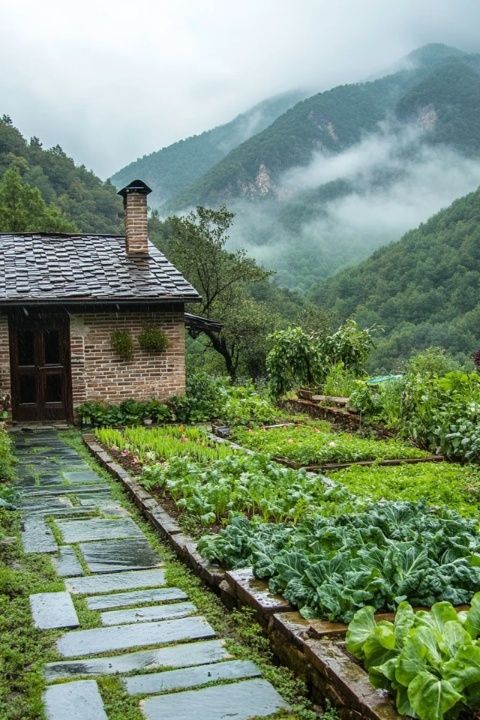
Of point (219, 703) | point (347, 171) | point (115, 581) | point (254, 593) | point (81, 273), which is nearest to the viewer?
point (219, 703)

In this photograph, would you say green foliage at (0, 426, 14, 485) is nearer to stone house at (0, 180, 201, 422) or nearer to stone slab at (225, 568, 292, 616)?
stone slab at (225, 568, 292, 616)

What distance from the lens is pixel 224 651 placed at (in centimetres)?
361

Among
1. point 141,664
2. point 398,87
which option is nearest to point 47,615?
point 141,664

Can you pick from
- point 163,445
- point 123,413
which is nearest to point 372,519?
point 163,445

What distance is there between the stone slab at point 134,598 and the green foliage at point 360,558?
35 centimetres

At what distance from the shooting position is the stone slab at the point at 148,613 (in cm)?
401

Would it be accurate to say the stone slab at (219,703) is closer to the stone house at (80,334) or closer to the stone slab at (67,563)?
the stone slab at (67,563)

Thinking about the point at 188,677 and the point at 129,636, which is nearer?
the point at 188,677

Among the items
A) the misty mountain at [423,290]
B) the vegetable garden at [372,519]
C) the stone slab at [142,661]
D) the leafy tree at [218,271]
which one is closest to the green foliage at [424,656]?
the vegetable garden at [372,519]

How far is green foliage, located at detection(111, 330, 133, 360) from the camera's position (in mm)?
13047

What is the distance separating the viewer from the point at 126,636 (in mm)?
3779

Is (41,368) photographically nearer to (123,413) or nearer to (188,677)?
(123,413)

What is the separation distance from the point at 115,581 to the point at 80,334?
8772 mm

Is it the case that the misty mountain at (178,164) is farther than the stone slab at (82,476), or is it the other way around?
the misty mountain at (178,164)
